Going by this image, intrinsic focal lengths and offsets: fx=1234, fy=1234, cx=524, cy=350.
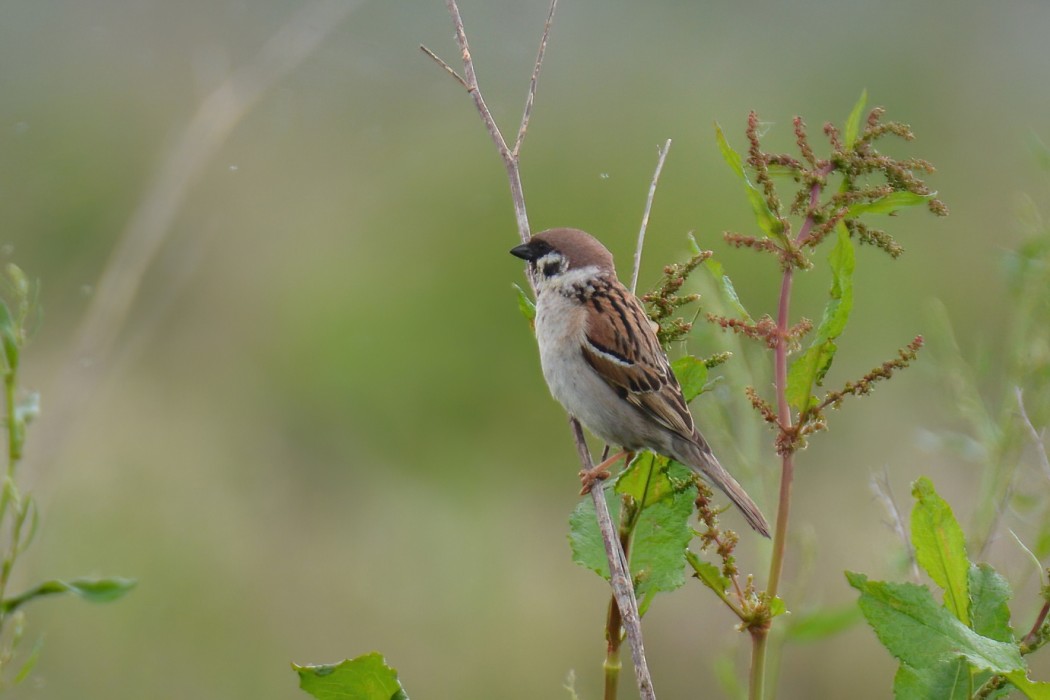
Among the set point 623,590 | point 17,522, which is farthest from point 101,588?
point 623,590

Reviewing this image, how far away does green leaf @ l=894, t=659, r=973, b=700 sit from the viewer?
1.81 metres

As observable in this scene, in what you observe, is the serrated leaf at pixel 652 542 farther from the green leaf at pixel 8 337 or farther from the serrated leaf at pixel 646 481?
the green leaf at pixel 8 337

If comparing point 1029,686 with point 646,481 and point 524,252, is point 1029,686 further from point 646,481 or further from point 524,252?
point 524,252

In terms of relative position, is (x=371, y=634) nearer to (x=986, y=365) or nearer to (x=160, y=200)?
(x=160, y=200)

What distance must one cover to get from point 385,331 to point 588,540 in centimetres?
469

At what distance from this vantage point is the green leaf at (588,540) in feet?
6.88

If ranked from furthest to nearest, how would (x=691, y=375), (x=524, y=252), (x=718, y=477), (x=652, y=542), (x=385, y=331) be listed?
(x=385, y=331) < (x=524, y=252) < (x=718, y=477) < (x=691, y=375) < (x=652, y=542)

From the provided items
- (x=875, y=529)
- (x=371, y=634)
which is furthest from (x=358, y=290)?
(x=875, y=529)

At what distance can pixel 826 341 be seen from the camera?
6.10 ft

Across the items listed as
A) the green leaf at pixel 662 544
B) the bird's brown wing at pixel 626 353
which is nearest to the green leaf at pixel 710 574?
the green leaf at pixel 662 544

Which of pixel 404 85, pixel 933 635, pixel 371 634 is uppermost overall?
pixel 404 85

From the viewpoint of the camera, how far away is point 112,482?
233 inches

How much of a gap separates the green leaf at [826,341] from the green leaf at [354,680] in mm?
726

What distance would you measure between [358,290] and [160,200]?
3217mm
